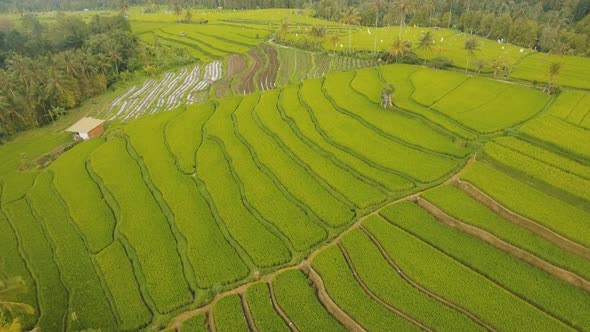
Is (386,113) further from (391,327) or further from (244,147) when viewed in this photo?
(391,327)

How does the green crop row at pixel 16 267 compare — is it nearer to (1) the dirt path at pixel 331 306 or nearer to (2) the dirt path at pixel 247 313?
(2) the dirt path at pixel 247 313

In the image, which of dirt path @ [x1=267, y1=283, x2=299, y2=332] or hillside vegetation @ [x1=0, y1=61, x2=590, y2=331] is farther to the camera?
hillside vegetation @ [x1=0, y1=61, x2=590, y2=331]

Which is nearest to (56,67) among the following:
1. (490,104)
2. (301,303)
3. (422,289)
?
(301,303)

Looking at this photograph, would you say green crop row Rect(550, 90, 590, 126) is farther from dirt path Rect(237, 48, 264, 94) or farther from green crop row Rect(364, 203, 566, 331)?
dirt path Rect(237, 48, 264, 94)

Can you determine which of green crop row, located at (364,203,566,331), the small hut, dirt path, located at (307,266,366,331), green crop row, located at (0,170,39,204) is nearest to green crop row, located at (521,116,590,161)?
green crop row, located at (364,203,566,331)

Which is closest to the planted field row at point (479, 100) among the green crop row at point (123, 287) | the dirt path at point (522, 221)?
the dirt path at point (522, 221)
